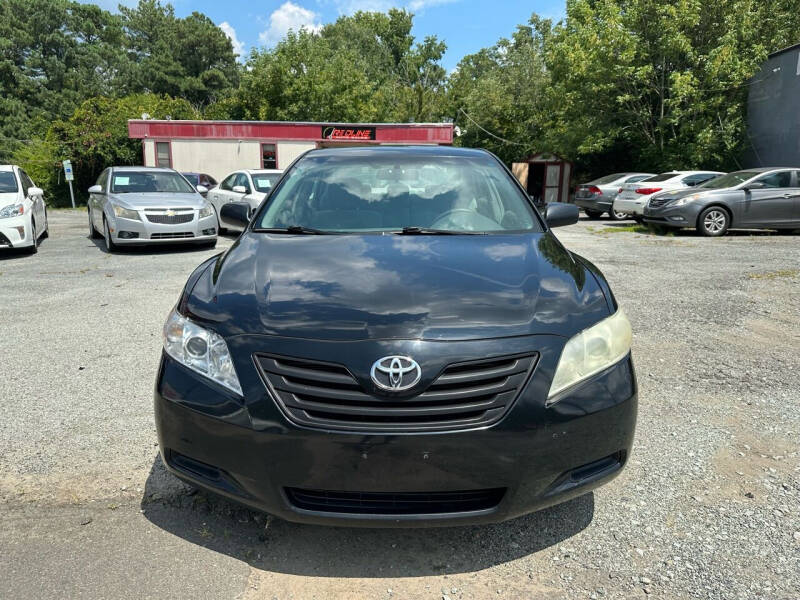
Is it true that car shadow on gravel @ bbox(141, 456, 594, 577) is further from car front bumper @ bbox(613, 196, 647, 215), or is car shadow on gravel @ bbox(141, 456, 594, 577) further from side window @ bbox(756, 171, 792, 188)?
car front bumper @ bbox(613, 196, 647, 215)

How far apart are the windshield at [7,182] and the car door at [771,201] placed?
1409 centimetres

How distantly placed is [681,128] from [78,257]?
20.7 m

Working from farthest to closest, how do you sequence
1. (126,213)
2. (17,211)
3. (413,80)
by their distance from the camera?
1. (413,80)
2. (126,213)
3. (17,211)

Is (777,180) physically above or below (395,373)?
above

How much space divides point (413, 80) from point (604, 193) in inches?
1972

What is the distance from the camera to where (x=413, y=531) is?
2484 millimetres

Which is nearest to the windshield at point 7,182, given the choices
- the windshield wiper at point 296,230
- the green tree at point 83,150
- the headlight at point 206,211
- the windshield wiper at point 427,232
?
the headlight at point 206,211

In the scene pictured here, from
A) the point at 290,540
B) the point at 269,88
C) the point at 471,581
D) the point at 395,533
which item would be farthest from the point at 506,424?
the point at 269,88

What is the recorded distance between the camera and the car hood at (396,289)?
2133 mm

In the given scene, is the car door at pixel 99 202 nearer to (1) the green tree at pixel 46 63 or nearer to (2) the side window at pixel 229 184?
(2) the side window at pixel 229 184

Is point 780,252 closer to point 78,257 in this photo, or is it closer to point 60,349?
point 60,349

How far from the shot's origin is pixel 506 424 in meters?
1.98

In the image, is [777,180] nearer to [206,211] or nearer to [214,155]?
[206,211]

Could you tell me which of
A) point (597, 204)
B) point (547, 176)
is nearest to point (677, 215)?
point (597, 204)
